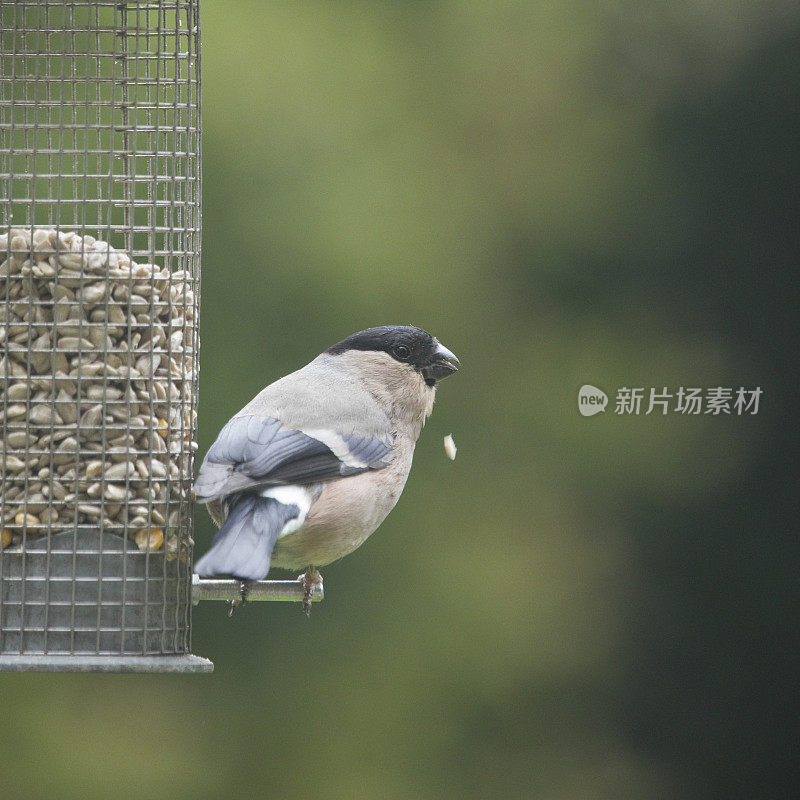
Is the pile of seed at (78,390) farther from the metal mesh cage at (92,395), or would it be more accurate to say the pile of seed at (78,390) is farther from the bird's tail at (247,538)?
the bird's tail at (247,538)

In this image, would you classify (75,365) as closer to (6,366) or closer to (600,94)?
(6,366)

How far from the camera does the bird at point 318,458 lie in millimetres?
3354

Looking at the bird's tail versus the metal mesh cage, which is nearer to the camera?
the bird's tail

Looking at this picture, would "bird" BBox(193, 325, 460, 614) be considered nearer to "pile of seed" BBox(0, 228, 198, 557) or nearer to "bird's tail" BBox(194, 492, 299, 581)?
"bird's tail" BBox(194, 492, 299, 581)

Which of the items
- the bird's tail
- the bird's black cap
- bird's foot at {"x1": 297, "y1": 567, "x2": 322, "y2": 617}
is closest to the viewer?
the bird's tail

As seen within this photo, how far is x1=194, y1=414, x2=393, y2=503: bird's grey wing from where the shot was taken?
11.1 ft

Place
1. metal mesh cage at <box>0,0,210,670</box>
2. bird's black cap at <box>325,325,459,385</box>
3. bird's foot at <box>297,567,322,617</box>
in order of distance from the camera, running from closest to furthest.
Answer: metal mesh cage at <box>0,0,210,670</box> < bird's foot at <box>297,567,322,617</box> < bird's black cap at <box>325,325,459,385</box>

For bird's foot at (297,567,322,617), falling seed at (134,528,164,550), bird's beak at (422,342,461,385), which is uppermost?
bird's beak at (422,342,461,385)

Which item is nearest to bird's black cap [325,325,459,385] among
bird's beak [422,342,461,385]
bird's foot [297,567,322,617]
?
bird's beak [422,342,461,385]

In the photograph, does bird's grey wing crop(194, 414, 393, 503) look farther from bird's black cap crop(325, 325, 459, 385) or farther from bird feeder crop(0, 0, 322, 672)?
bird's black cap crop(325, 325, 459, 385)

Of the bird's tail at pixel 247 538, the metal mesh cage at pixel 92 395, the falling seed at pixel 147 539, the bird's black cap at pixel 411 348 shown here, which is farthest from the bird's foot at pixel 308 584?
the bird's black cap at pixel 411 348

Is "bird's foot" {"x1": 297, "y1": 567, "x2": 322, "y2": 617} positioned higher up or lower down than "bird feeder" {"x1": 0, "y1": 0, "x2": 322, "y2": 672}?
lower down

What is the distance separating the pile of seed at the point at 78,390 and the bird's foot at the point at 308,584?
15.6 inches

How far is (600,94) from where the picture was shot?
7.95m
